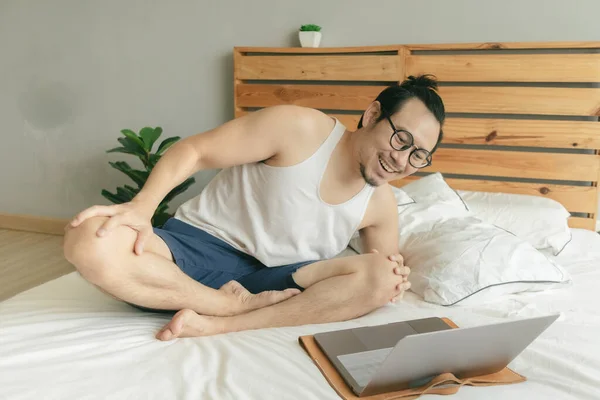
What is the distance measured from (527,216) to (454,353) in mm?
1275

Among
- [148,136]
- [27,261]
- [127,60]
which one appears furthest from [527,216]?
[27,261]

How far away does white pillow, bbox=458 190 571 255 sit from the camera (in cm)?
195

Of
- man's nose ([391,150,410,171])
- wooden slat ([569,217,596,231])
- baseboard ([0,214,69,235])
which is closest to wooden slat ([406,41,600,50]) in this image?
wooden slat ([569,217,596,231])

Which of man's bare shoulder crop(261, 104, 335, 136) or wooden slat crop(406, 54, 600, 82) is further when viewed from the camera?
wooden slat crop(406, 54, 600, 82)

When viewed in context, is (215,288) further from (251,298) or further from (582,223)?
(582,223)

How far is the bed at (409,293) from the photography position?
98cm

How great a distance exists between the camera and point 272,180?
57.6 inches

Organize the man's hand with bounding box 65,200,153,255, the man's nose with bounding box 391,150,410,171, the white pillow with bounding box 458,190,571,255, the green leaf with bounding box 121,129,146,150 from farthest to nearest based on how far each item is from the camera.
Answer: the green leaf with bounding box 121,129,146,150 → the white pillow with bounding box 458,190,571,255 → the man's nose with bounding box 391,150,410,171 → the man's hand with bounding box 65,200,153,255

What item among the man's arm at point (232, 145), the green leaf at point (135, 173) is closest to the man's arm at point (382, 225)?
the man's arm at point (232, 145)

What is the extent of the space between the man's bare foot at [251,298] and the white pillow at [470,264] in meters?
0.41

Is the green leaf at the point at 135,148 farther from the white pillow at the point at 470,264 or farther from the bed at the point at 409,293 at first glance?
the white pillow at the point at 470,264

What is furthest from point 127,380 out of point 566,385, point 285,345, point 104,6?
point 104,6

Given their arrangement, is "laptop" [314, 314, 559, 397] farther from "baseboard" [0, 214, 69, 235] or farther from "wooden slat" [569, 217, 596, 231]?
"baseboard" [0, 214, 69, 235]

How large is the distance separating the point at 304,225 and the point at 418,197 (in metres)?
0.74
